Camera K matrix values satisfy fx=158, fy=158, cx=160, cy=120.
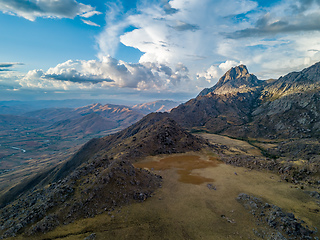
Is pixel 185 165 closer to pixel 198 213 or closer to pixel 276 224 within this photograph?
pixel 198 213

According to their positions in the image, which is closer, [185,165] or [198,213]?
[198,213]

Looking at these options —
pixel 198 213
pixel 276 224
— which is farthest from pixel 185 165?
pixel 276 224

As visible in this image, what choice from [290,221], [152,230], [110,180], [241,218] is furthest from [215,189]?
[110,180]

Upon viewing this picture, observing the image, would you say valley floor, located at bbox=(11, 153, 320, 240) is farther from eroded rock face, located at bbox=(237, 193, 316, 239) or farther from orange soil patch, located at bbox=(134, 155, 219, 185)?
orange soil patch, located at bbox=(134, 155, 219, 185)

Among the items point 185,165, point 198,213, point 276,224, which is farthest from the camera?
point 185,165

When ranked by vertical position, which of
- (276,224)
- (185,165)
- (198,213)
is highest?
(276,224)

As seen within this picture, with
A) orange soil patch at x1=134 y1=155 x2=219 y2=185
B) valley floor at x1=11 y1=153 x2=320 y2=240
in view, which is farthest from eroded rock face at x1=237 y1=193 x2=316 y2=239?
orange soil patch at x1=134 y1=155 x2=219 y2=185
